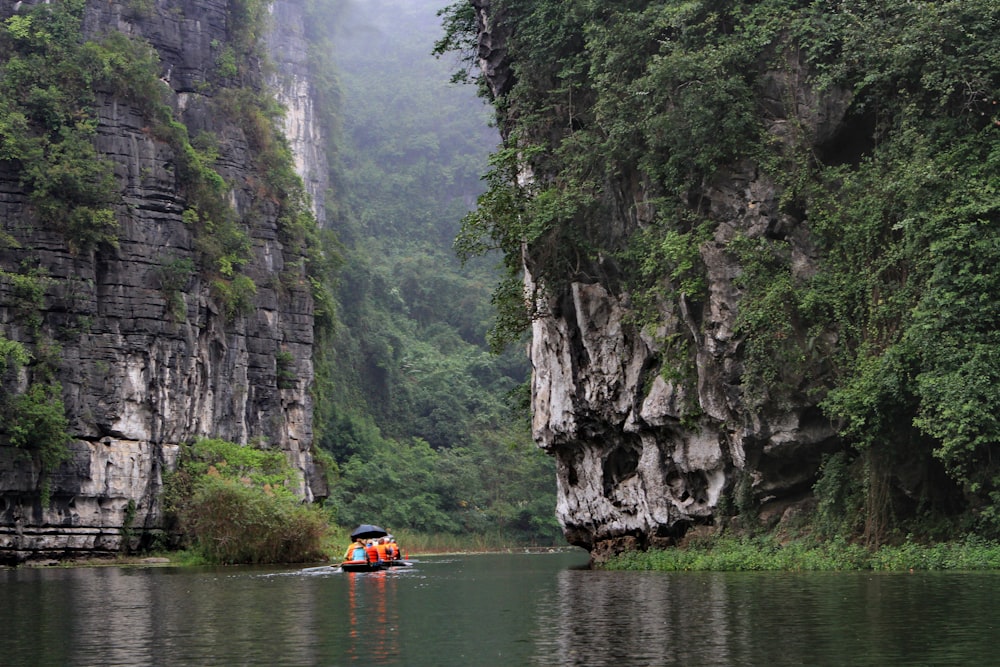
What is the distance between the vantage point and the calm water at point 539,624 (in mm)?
9000

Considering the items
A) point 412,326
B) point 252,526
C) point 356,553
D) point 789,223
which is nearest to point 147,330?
point 252,526

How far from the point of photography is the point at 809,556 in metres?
21.9

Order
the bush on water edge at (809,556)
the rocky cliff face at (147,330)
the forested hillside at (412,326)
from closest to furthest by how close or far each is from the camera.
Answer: the bush on water edge at (809,556) < the rocky cliff face at (147,330) < the forested hillside at (412,326)

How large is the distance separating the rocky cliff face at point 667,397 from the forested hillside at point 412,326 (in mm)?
5804

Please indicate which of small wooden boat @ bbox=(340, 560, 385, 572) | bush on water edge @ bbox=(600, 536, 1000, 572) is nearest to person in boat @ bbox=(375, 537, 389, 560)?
small wooden boat @ bbox=(340, 560, 385, 572)

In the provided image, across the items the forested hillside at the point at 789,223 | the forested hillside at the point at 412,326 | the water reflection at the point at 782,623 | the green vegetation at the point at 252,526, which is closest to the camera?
the water reflection at the point at 782,623

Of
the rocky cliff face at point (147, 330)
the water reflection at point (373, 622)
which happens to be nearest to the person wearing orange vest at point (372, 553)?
the water reflection at point (373, 622)

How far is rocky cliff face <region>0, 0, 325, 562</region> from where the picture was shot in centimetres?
4031

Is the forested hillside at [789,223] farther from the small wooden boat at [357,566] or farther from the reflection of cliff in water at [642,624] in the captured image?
the small wooden boat at [357,566]

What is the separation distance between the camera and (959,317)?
1928 cm

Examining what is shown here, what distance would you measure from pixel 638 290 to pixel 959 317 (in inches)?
356

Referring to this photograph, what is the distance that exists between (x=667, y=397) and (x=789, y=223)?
15.6ft

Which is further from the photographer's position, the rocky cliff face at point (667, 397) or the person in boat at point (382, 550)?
the person in boat at point (382, 550)

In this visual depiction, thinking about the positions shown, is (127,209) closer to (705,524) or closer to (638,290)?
(638,290)
